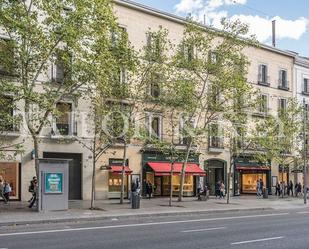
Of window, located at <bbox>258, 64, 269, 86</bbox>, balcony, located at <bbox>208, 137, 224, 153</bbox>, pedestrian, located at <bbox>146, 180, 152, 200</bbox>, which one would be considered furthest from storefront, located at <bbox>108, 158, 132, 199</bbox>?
window, located at <bbox>258, 64, 269, 86</bbox>

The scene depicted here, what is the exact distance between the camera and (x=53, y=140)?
3506 centimetres

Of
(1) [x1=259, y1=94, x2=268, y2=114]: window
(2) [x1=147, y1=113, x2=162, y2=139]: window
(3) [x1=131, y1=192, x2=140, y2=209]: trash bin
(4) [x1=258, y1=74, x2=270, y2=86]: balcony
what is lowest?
(3) [x1=131, y1=192, x2=140, y2=209]: trash bin

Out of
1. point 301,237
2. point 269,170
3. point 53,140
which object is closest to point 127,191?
point 53,140

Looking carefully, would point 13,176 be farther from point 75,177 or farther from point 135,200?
→ point 135,200

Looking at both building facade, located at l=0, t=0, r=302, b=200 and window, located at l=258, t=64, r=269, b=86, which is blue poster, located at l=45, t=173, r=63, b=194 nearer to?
building facade, located at l=0, t=0, r=302, b=200

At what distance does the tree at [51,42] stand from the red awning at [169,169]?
14.2 metres

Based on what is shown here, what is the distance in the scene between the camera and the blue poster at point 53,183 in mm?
25859

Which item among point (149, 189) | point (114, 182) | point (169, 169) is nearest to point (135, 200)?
point (114, 182)

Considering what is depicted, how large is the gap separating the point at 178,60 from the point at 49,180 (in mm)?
13531

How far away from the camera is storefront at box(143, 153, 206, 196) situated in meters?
40.4

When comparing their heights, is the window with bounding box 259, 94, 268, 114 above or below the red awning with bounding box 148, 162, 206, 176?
above

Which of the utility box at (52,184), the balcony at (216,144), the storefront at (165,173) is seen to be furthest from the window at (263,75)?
the utility box at (52,184)

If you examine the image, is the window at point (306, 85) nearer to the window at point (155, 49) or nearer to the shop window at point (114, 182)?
the shop window at point (114, 182)

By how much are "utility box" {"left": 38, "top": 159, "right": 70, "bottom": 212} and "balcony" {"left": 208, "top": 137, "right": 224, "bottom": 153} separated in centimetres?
2080
